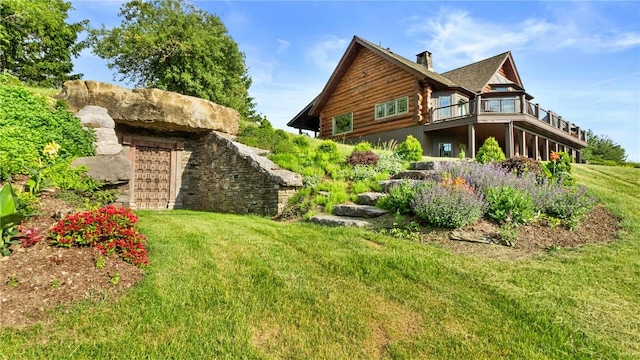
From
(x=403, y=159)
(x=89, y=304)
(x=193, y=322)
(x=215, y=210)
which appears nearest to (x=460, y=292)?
(x=193, y=322)

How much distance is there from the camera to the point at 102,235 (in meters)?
3.67

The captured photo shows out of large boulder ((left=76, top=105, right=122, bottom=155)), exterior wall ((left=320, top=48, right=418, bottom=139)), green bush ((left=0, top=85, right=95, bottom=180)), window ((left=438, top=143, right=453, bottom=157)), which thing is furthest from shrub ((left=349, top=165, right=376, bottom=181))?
window ((left=438, top=143, right=453, bottom=157))

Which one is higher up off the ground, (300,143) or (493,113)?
(493,113)

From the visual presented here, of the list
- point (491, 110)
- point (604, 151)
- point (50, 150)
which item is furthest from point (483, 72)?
point (604, 151)

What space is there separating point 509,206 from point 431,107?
39.2 ft

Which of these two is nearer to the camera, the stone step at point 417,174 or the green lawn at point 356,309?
the green lawn at point 356,309

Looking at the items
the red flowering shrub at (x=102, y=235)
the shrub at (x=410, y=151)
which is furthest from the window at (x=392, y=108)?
the red flowering shrub at (x=102, y=235)

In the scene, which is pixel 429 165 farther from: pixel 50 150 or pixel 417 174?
pixel 50 150

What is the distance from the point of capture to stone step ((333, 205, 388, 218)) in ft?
19.9

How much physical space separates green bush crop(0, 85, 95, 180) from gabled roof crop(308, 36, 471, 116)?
13.7 meters

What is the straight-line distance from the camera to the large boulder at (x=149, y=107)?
8.89m

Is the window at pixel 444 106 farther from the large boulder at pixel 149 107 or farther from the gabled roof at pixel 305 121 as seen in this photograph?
the large boulder at pixel 149 107

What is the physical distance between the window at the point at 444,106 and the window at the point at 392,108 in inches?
63.8

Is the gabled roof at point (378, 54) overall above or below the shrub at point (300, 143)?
above
